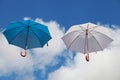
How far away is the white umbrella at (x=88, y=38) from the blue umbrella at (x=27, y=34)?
2.21m

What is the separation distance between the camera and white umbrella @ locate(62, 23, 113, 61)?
90.9ft

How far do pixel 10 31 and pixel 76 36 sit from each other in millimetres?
5380

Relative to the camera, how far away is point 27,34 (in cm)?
2695

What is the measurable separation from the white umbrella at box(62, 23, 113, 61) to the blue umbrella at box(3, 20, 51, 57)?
2.21m

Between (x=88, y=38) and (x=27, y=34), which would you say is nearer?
(x=27, y=34)

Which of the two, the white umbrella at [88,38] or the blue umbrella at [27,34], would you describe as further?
the white umbrella at [88,38]

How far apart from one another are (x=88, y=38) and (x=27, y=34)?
16.2 feet

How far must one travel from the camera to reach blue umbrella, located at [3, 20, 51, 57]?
26906 mm

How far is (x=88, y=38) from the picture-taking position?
27719mm

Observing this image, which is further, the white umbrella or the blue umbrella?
the white umbrella

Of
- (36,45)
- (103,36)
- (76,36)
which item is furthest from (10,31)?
(103,36)

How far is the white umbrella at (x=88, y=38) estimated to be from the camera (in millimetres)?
27703

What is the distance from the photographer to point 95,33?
27.8 metres

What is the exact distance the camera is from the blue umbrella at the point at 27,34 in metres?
26.9
